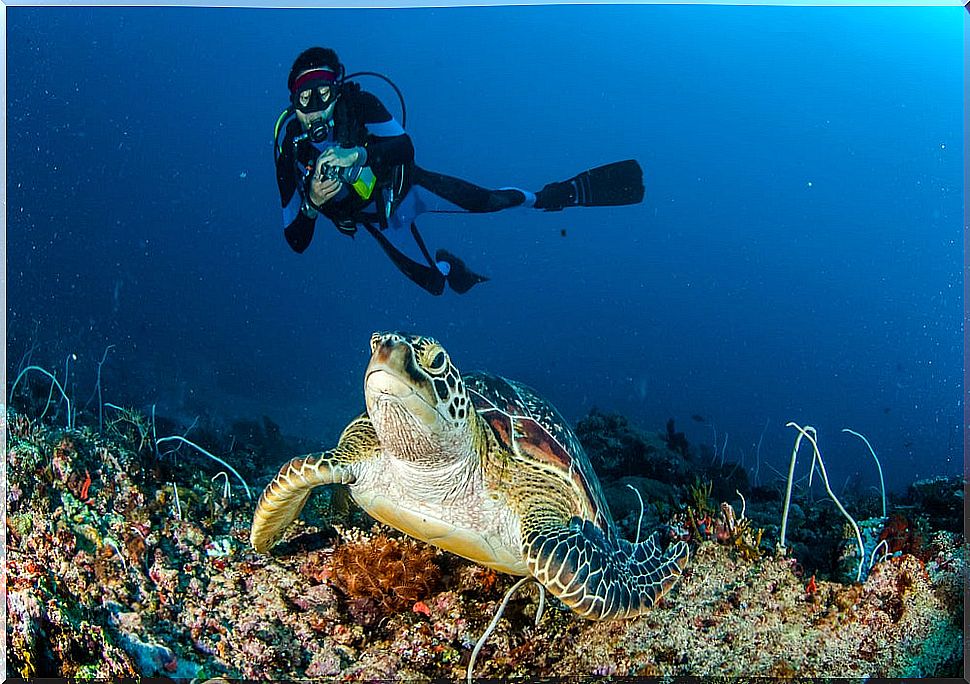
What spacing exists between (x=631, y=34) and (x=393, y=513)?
1261 cm

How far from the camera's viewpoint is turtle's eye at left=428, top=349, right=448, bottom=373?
2039mm

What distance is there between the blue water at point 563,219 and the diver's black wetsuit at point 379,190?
209 cm

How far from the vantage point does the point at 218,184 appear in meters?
22.2

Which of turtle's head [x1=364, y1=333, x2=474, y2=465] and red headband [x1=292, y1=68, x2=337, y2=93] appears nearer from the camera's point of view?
turtle's head [x1=364, y1=333, x2=474, y2=465]

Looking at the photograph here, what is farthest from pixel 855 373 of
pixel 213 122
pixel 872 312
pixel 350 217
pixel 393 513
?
pixel 213 122

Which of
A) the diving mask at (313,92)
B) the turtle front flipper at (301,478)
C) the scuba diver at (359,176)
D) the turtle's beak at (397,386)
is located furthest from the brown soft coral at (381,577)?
the diving mask at (313,92)

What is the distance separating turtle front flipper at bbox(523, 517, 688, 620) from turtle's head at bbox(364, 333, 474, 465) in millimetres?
473

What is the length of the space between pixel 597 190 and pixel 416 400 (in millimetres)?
4398

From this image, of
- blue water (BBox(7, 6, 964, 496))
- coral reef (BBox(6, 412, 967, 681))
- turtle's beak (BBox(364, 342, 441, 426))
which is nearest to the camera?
turtle's beak (BBox(364, 342, 441, 426))

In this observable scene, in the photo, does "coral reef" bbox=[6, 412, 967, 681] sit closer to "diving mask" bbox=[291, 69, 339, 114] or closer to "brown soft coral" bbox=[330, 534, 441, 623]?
"brown soft coral" bbox=[330, 534, 441, 623]

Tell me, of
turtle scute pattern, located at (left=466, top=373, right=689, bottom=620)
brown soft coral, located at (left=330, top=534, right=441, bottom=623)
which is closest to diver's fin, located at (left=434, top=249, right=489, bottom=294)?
turtle scute pattern, located at (left=466, top=373, right=689, bottom=620)

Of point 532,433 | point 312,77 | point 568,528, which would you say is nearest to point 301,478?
point 532,433

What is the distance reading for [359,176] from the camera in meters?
5.29

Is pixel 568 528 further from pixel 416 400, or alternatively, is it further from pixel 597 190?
pixel 597 190
